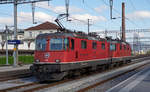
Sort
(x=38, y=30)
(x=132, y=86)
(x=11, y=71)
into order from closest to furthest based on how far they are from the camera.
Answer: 1. (x=132, y=86)
2. (x=11, y=71)
3. (x=38, y=30)

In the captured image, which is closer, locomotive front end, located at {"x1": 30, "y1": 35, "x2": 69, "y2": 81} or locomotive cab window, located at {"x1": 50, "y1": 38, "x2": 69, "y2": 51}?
locomotive front end, located at {"x1": 30, "y1": 35, "x2": 69, "y2": 81}

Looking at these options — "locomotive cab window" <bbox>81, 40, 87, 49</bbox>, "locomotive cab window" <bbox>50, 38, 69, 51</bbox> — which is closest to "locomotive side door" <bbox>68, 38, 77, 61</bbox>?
"locomotive cab window" <bbox>50, 38, 69, 51</bbox>

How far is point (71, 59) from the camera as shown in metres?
14.8

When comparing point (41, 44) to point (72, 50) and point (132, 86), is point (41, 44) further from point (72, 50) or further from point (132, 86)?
point (132, 86)

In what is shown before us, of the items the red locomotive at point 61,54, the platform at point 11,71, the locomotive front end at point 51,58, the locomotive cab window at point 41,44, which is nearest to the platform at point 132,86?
the red locomotive at point 61,54

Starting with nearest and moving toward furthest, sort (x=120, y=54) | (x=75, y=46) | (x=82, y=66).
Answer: (x=75, y=46) < (x=82, y=66) < (x=120, y=54)

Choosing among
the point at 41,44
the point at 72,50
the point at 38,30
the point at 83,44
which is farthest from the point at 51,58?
the point at 38,30

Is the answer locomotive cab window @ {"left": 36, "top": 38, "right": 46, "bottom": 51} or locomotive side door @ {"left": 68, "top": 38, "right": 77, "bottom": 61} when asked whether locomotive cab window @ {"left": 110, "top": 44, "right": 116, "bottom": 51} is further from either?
locomotive cab window @ {"left": 36, "top": 38, "right": 46, "bottom": 51}

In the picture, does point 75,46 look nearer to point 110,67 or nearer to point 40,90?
point 40,90

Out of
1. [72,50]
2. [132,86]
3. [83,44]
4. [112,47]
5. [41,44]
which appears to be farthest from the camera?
[112,47]

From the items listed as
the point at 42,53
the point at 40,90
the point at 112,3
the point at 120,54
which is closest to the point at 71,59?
the point at 42,53

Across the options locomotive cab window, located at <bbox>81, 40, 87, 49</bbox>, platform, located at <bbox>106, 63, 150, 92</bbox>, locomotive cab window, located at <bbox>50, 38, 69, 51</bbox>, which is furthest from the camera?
locomotive cab window, located at <bbox>81, 40, 87, 49</bbox>

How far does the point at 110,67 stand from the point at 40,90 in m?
13.8

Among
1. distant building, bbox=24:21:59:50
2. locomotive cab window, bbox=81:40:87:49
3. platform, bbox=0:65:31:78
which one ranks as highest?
distant building, bbox=24:21:59:50
